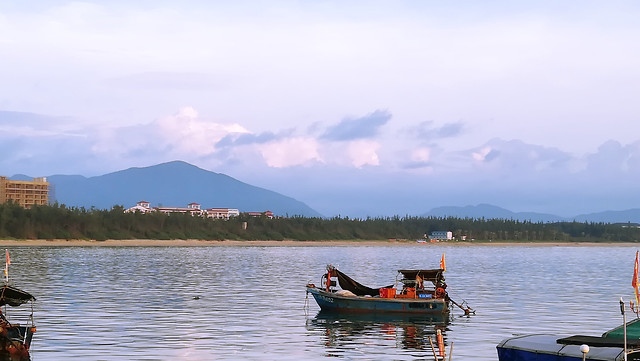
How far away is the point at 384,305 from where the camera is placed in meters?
62.9

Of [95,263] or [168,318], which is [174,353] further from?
[95,263]

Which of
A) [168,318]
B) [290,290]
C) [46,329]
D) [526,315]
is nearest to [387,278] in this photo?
[290,290]

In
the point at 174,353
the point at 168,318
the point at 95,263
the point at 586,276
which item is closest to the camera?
the point at 174,353

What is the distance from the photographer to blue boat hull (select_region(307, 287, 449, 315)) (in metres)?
62.2

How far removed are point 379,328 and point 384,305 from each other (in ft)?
15.8

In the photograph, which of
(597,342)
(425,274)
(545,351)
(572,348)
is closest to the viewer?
(572,348)

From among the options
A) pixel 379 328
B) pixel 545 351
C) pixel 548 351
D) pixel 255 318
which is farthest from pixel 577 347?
pixel 255 318

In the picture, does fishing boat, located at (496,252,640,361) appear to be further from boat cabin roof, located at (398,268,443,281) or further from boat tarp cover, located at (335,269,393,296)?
boat tarp cover, located at (335,269,393,296)

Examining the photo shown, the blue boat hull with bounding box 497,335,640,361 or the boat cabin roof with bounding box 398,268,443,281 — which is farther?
the boat cabin roof with bounding box 398,268,443,281

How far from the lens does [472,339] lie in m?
52.4

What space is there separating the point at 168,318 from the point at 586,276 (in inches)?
3114

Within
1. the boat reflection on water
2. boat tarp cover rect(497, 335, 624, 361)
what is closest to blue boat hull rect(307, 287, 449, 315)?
the boat reflection on water

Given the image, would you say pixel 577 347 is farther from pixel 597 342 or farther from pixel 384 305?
pixel 384 305

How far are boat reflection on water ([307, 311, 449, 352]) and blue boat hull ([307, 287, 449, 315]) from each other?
14.8 inches
